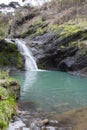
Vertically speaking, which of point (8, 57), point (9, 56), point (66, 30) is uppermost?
point (66, 30)

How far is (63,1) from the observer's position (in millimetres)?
70938

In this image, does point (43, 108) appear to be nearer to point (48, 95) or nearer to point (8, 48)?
point (48, 95)

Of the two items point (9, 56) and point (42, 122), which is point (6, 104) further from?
point (9, 56)

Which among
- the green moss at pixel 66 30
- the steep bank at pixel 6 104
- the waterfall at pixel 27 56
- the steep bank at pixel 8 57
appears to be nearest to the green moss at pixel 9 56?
the steep bank at pixel 8 57

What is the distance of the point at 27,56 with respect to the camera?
145 feet

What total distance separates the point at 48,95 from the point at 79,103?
11.3 ft

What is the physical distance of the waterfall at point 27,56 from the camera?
42.8 metres

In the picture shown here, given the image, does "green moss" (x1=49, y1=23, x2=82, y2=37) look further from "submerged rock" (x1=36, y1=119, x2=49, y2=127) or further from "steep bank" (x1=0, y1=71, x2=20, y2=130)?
"submerged rock" (x1=36, y1=119, x2=49, y2=127)

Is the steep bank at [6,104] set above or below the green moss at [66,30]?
below

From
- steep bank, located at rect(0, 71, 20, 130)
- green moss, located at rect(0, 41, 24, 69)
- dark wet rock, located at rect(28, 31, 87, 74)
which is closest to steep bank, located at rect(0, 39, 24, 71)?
green moss, located at rect(0, 41, 24, 69)

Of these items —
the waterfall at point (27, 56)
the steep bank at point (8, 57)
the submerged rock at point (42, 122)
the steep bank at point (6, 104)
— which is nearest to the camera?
the steep bank at point (6, 104)

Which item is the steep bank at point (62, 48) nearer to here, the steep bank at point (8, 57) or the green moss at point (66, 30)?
the green moss at point (66, 30)

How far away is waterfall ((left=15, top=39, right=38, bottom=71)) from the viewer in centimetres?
4278

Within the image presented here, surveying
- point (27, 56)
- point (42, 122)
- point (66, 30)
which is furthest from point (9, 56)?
point (42, 122)
